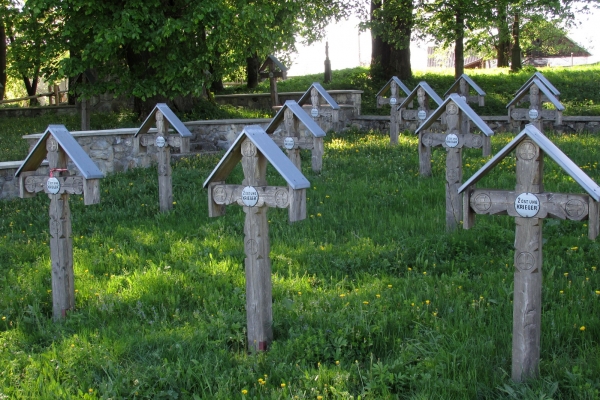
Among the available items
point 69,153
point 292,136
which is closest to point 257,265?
point 69,153

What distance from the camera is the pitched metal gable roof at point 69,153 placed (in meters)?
6.12

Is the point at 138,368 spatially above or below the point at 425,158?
below

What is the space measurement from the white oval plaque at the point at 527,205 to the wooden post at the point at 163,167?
6.65 metres

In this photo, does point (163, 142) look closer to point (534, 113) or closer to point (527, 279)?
point (534, 113)

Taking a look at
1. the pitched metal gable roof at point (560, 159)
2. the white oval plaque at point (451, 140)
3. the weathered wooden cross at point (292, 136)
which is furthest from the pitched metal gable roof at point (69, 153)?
the weathered wooden cross at point (292, 136)

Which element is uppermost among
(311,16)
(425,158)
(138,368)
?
(311,16)

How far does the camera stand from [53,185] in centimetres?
641

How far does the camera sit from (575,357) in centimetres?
464

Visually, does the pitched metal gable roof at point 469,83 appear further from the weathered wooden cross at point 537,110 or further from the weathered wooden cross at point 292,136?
the weathered wooden cross at point 292,136

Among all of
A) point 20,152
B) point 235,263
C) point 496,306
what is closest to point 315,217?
point 235,263

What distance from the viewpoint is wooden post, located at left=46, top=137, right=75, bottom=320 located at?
6.35 metres

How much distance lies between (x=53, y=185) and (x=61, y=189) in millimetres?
81

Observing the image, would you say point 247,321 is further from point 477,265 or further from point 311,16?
point 311,16

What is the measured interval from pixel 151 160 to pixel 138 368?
30.9 ft
